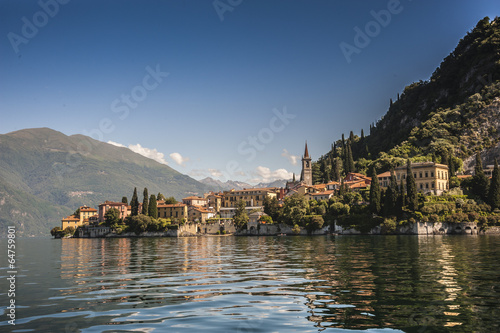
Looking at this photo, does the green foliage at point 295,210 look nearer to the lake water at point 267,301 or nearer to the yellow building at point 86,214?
the lake water at point 267,301

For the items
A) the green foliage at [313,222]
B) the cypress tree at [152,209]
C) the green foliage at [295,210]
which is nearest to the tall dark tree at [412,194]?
the green foliage at [313,222]

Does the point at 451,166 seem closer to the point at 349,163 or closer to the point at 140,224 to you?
the point at 349,163

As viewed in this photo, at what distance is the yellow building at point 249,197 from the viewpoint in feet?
476

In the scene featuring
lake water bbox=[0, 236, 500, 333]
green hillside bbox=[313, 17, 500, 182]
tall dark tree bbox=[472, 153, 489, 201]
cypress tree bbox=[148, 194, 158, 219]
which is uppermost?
green hillside bbox=[313, 17, 500, 182]

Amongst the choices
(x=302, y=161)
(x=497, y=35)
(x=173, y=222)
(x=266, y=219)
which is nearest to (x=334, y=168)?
(x=302, y=161)

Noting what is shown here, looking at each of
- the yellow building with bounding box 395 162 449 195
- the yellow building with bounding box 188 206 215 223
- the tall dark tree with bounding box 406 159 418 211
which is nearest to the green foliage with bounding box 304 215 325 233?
the tall dark tree with bounding box 406 159 418 211

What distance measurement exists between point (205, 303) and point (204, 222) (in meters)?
116

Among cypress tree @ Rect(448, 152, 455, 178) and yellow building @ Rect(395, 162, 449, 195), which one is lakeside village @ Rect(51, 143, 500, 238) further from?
cypress tree @ Rect(448, 152, 455, 178)

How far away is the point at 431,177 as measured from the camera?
93.2 metres

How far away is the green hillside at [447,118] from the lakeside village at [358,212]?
11.6m

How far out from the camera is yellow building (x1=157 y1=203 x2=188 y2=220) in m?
132

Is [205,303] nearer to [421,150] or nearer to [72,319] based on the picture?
[72,319]

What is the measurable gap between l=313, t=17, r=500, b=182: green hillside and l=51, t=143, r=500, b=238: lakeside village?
1160 centimetres

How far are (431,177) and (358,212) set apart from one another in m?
19.1
